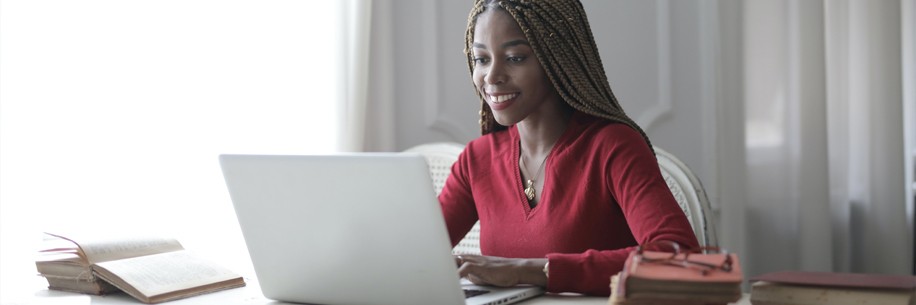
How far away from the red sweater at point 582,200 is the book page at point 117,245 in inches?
21.5

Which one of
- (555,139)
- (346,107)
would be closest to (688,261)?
(555,139)

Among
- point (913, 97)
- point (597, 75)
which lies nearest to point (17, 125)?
point (597, 75)

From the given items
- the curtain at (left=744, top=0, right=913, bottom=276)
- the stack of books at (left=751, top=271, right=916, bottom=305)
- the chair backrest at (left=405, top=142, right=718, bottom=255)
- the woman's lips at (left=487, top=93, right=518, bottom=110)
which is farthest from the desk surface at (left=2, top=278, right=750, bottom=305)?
the curtain at (left=744, top=0, right=913, bottom=276)

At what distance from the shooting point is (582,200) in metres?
1.67

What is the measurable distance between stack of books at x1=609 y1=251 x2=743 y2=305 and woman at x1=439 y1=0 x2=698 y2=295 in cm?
46

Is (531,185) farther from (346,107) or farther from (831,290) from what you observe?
(346,107)

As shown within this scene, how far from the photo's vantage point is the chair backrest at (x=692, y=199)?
1902 mm

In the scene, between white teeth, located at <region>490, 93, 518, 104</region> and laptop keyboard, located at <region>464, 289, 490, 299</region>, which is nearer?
laptop keyboard, located at <region>464, 289, 490, 299</region>

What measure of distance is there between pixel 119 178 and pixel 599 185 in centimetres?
112

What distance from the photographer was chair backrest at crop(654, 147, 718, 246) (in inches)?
74.9

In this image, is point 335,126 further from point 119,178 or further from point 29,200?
point 29,200

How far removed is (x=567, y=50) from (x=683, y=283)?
2.29ft

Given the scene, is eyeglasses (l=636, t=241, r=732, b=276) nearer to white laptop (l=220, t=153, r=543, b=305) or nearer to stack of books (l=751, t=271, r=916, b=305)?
stack of books (l=751, t=271, r=916, b=305)

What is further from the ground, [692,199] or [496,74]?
[496,74]
